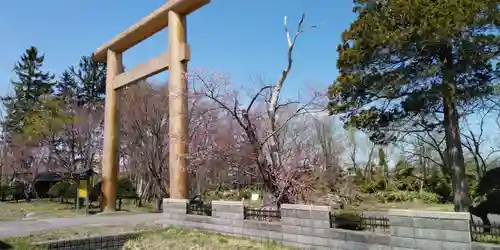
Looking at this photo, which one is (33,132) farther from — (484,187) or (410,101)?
(484,187)

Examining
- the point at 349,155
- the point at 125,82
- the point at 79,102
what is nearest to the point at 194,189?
the point at 125,82

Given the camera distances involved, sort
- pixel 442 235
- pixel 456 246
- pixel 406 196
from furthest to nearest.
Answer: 1. pixel 406 196
2. pixel 442 235
3. pixel 456 246

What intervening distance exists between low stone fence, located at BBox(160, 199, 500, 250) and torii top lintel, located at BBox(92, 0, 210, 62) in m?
6.07

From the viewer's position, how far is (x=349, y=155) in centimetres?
2988

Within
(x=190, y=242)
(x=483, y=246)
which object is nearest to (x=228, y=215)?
(x=190, y=242)

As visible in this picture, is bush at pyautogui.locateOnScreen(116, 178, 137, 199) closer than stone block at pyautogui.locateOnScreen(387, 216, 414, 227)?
No

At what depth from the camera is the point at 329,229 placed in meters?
5.98

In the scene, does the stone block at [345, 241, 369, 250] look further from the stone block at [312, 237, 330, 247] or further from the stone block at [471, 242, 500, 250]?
the stone block at [471, 242, 500, 250]

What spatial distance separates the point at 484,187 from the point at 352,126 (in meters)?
4.44

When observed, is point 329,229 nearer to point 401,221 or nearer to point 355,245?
point 355,245

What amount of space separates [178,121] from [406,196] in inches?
589

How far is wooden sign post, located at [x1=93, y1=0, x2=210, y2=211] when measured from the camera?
1028 centimetres

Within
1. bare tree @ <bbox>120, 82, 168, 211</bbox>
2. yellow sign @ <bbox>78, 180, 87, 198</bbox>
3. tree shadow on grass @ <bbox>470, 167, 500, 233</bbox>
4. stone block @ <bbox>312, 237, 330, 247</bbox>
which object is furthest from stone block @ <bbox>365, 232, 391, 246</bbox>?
yellow sign @ <bbox>78, 180, 87, 198</bbox>

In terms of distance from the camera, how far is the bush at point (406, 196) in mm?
19266
